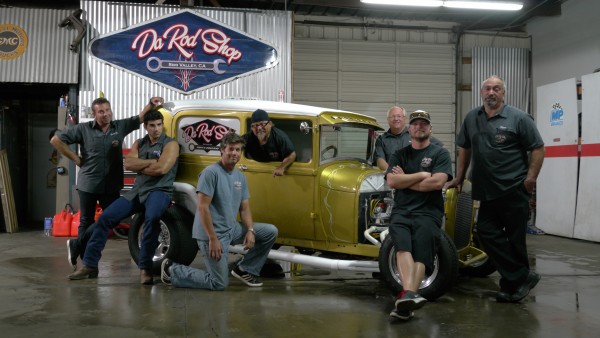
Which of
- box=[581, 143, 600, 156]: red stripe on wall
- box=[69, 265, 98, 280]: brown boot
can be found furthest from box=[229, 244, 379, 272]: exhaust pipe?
box=[581, 143, 600, 156]: red stripe on wall

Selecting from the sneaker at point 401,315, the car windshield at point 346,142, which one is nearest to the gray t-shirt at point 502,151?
the sneaker at point 401,315

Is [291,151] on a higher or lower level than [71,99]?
lower

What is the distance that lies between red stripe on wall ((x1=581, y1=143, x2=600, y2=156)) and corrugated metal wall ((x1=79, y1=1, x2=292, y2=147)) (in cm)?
539

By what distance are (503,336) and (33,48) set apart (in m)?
9.37

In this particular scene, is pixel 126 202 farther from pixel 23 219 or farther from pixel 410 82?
pixel 410 82

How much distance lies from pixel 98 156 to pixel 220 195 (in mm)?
1584

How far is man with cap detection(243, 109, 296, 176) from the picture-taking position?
5078mm

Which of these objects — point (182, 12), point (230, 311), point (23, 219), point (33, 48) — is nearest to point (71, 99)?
point (33, 48)

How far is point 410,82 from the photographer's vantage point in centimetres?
1295

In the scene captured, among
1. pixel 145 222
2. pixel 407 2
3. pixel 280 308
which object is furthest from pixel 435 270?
pixel 407 2

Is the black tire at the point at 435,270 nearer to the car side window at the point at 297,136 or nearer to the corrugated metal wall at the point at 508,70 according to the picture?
the car side window at the point at 297,136

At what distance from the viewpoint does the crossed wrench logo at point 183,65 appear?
9586 millimetres

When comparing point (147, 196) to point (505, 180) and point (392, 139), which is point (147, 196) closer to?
point (392, 139)

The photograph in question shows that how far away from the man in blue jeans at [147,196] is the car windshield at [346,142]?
4.87 feet
